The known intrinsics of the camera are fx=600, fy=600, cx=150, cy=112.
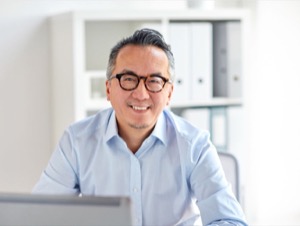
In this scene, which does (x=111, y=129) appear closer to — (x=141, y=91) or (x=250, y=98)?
(x=141, y=91)

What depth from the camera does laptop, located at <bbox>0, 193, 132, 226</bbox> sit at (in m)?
1.03

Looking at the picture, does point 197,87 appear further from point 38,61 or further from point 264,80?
point 38,61

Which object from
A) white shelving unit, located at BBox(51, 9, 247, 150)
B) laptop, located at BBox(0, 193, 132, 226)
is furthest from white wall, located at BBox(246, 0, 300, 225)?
laptop, located at BBox(0, 193, 132, 226)

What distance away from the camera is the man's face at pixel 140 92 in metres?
1.81

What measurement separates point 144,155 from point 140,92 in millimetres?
208

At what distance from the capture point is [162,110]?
191cm

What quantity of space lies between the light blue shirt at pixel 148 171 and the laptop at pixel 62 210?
77 cm

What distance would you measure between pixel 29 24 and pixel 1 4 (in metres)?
0.20

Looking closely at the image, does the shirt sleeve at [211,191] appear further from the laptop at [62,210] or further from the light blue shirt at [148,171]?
the laptop at [62,210]

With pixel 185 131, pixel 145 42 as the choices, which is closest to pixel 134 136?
pixel 185 131

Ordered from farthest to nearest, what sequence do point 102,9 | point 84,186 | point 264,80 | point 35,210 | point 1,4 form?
point 264,80 → point 102,9 → point 1,4 → point 84,186 → point 35,210

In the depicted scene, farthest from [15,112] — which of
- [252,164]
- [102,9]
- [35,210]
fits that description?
[35,210]

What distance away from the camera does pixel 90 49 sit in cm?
355

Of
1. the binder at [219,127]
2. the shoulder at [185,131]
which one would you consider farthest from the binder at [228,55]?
the shoulder at [185,131]
